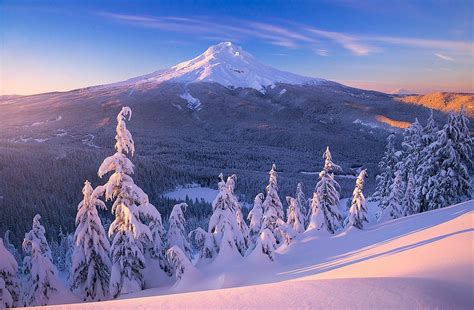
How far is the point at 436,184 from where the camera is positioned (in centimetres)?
2383

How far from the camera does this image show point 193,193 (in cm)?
8900

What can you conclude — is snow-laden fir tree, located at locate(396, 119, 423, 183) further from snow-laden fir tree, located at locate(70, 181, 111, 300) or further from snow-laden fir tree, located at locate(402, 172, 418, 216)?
snow-laden fir tree, located at locate(70, 181, 111, 300)

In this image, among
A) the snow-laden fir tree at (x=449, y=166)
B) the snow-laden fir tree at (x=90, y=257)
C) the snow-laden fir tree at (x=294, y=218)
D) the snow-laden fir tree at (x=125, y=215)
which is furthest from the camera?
the snow-laden fir tree at (x=294, y=218)

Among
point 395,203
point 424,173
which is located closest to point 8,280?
point 395,203

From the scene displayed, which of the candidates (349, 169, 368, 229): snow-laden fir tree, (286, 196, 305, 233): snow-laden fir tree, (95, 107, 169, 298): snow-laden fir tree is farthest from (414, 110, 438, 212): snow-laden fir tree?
(95, 107, 169, 298): snow-laden fir tree

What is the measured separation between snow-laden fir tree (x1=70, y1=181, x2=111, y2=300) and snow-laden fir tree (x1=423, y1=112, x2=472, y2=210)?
75.4 feet

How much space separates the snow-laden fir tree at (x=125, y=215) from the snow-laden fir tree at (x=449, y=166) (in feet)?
68.3

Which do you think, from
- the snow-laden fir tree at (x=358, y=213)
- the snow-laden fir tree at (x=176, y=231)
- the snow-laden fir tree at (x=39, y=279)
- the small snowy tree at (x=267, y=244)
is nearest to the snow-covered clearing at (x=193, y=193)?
the snow-laden fir tree at (x=358, y=213)

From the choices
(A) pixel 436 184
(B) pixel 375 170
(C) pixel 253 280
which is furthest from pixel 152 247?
(B) pixel 375 170

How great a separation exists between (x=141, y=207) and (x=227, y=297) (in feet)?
30.0

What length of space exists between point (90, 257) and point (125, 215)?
13.3ft

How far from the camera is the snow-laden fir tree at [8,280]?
14742 mm

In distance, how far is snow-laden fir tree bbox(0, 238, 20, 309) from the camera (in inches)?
580

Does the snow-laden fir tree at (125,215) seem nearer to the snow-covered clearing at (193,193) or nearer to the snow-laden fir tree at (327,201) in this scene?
the snow-laden fir tree at (327,201)
